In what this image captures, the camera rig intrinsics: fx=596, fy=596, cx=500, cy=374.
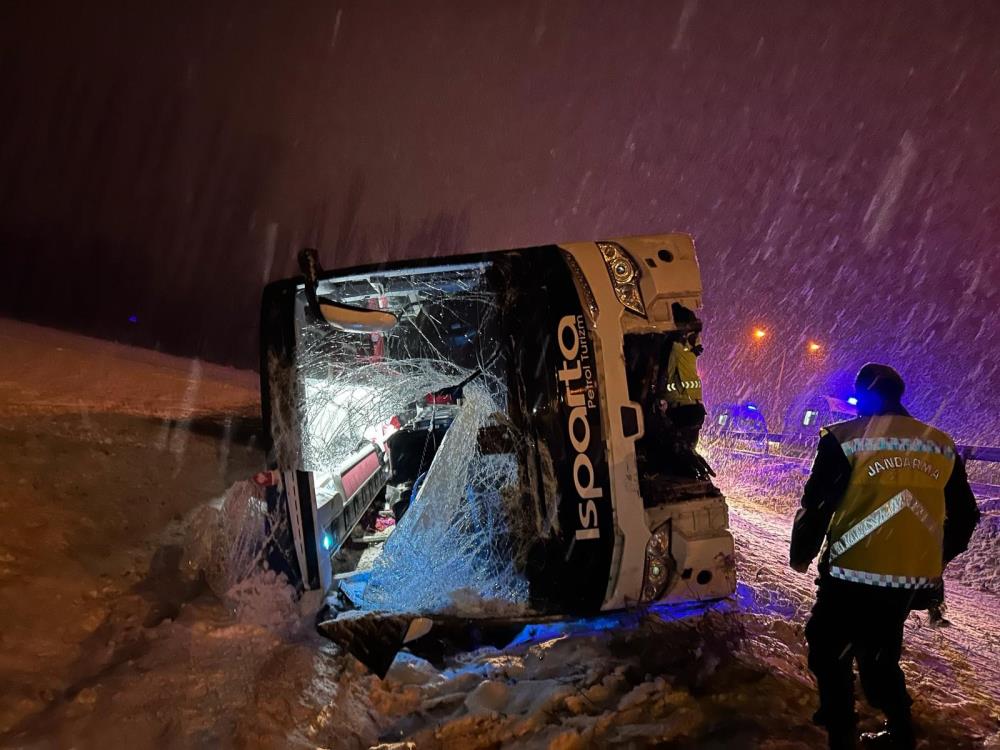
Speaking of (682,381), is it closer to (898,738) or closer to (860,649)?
(860,649)

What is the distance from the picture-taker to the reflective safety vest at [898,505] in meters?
2.56

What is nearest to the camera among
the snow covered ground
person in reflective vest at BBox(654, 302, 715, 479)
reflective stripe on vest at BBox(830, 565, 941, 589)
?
reflective stripe on vest at BBox(830, 565, 941, 589)

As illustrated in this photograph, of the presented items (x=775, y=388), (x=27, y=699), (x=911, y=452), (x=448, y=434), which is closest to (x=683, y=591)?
(x=911, y=452)

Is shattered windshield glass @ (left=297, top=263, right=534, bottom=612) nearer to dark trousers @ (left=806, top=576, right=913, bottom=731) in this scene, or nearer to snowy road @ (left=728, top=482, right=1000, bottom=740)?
dark trousers @ (left=806, top=576, right=913, bottom=731)

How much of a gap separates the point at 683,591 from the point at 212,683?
246cm

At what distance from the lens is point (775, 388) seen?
36.9 m

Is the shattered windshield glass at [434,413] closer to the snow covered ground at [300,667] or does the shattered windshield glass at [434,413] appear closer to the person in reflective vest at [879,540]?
the snow covered ground at [300,667]

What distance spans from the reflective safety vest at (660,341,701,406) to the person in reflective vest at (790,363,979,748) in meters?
1.18

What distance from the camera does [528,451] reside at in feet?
11.4

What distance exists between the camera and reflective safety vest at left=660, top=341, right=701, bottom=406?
3.81m

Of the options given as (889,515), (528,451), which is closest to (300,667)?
(528,451)

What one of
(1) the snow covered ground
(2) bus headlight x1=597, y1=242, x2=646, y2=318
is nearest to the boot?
(1) the snow covered ground

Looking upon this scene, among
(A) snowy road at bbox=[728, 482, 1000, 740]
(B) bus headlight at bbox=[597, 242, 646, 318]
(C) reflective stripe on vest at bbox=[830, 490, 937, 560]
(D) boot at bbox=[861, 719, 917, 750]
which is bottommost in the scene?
(A) snowy road at bbox=[728, 482, 1000, 740]

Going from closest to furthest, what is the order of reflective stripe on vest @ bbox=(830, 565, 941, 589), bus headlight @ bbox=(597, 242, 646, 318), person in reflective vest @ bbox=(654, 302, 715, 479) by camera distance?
reflective stripe on vest @ bbox=(830, 565, 941, 589)
bus headlight @ bbox=(597, 242, 646, 318)
person in reflective vest @ bbox=(654, 302, 715, 479)
